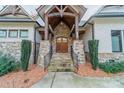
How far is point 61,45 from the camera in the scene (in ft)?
45.5

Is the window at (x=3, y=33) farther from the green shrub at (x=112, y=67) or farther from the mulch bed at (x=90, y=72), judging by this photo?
the green shrub at (x=112, y=67)

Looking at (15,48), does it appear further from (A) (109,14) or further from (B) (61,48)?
(A) (109,14)

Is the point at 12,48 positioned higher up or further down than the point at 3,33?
further down

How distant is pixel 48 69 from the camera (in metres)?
8.69

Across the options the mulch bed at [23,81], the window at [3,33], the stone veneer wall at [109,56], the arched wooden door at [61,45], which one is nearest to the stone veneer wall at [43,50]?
the mulch bed at [23,81]

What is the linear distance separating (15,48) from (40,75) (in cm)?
413

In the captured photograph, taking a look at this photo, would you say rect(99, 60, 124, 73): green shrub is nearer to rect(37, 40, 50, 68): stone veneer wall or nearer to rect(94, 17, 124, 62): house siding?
rect(94, 17, 124, 62): house siding

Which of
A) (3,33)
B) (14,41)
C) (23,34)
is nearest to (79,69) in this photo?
(23,34)

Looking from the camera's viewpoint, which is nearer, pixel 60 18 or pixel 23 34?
pixel 23 34

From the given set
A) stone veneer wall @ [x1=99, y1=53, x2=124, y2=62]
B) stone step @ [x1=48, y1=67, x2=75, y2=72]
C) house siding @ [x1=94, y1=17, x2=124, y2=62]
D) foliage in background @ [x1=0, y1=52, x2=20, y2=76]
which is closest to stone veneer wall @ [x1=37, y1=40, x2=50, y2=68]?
stone step @ [x1=48, y1=67, x2=75, y2=72]

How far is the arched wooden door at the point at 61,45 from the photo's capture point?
13.6 meters

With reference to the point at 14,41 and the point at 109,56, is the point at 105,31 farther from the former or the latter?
the point at 14,41

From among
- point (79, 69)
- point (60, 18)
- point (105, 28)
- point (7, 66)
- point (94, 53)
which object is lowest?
point (79, 69)

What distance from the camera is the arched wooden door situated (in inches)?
537
